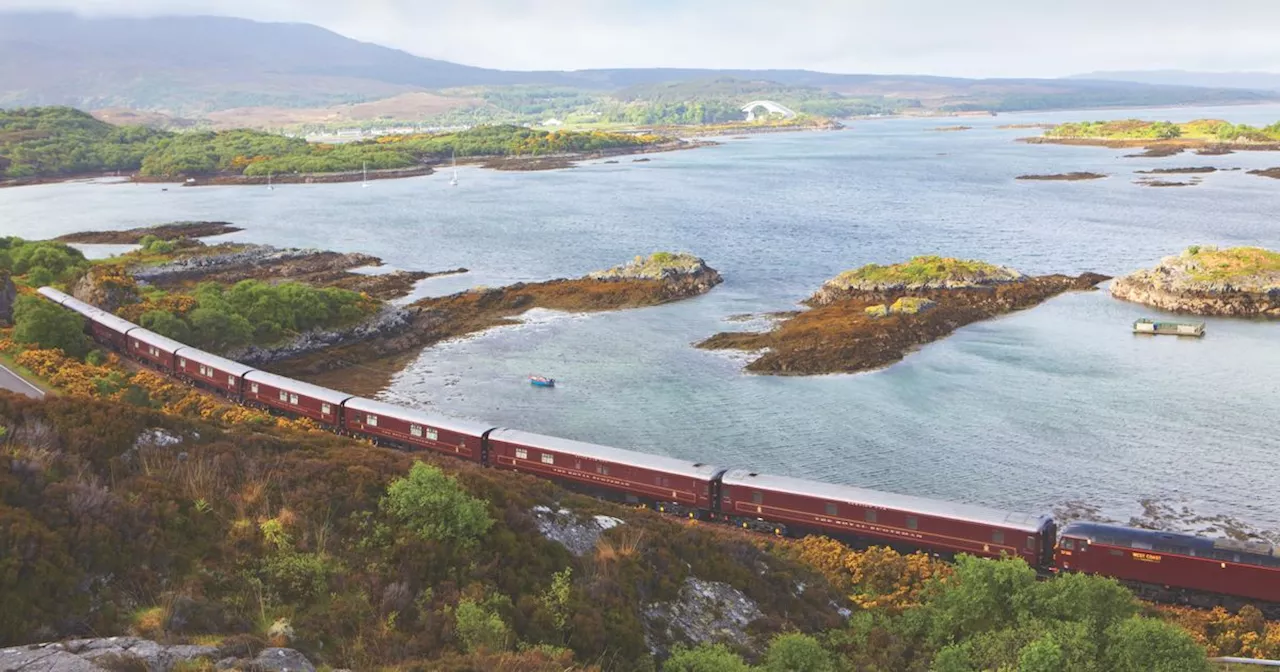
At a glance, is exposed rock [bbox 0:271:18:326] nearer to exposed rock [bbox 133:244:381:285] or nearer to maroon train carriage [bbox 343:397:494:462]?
exposed rock [bbox 133:244:381:285]

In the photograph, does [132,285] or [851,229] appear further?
[851,229]

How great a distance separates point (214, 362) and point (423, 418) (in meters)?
14.1

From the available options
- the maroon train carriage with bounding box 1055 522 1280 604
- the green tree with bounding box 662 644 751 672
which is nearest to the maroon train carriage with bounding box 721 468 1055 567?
the maroon train carriage with bounding box 1055 522 1280 604

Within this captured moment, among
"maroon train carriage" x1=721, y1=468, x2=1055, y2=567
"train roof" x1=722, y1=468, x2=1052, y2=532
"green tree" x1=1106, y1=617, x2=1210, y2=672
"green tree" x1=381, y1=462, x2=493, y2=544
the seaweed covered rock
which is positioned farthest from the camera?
the seaweed covered rock

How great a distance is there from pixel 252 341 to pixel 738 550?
3906 centimetres

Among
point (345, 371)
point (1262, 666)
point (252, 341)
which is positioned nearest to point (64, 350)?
point (252, 341)

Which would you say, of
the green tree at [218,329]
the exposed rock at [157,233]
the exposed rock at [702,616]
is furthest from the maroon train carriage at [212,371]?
the exposed rock at [157,233]

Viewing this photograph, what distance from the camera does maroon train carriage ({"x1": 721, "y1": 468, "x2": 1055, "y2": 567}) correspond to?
28.0 m

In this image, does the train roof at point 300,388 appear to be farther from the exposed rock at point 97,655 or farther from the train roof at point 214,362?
the exposed rock at point 97,655

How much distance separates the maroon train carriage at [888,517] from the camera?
91.9 feet

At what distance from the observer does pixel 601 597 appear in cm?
2000

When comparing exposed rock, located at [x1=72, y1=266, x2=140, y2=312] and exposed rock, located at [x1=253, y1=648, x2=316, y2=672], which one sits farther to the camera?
exposed rock, located at [x1=72, y1=266, x2=140, y2=312]

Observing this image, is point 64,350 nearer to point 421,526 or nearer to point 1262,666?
point 421,526

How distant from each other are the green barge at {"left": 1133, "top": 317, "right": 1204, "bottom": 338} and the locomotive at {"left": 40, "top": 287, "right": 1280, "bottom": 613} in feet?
120
